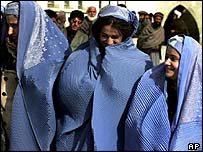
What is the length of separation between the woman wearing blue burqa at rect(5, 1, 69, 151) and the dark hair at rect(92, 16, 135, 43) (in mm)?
253

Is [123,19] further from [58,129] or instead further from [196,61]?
[58,129]

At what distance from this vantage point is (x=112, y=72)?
2881 mm

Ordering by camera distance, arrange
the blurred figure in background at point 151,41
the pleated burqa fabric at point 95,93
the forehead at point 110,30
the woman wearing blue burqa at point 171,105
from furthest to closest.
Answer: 1. the blurred figure in background at point 151,41
2. the forehead at point 110,30
3. the pleated burqa fabric at point 95,93
4. the woman wearing blue burqa at point 171,105

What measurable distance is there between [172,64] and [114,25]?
1.37 ft

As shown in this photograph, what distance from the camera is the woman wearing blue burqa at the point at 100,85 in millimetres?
2867

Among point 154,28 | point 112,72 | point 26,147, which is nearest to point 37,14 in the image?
point 112,72

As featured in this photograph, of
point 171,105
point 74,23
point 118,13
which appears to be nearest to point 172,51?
point 171,105

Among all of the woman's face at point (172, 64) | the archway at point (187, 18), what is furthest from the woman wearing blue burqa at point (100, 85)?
the archway at point (187, 18)

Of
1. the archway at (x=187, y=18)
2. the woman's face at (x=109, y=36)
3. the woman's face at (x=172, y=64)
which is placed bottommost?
the archway at (x=187, y=18)

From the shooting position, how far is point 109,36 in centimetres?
298

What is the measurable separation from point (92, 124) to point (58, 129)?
0.82 ft

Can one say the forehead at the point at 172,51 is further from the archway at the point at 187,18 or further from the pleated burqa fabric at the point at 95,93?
the archway at the point at 187,18

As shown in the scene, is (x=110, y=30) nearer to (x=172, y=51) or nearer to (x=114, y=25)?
(x=114, y=25)

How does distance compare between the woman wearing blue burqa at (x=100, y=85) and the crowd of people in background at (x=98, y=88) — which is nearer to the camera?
the crowd of people in background at (x=98, y=88)
